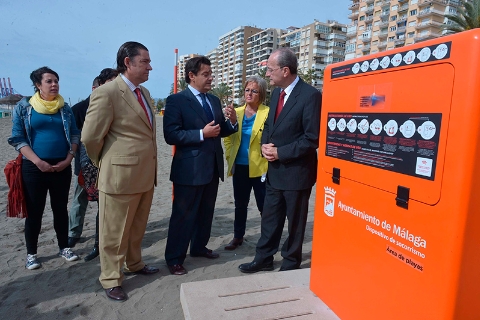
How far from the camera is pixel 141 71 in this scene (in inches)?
119

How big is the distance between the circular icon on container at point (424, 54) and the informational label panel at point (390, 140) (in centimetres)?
27

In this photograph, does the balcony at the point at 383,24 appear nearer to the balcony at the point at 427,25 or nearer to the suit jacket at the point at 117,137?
the balcony at the point at 427,25

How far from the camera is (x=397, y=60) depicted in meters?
1.71

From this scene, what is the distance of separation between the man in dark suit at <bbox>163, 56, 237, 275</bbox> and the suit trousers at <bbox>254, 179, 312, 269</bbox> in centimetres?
75

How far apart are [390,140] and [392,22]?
84364mm

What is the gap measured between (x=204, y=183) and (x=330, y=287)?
1.68 metres

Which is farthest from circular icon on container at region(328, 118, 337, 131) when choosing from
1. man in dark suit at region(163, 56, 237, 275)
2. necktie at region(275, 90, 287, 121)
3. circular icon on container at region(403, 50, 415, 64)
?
man in dark suit at region(163, 56, 237, 275)

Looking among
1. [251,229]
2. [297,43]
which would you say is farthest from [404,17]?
[251,229]

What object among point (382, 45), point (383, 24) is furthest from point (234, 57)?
point (382, 45)

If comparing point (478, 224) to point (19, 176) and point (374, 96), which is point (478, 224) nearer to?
point (374, 96)

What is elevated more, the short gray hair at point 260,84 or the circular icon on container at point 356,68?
the short gray hair at point 260,84

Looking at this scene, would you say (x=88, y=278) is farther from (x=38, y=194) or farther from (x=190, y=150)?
(x=190, y=150)

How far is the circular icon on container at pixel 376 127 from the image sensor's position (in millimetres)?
1815

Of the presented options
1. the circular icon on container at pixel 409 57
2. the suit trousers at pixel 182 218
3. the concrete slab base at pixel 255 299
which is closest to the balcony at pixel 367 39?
the suit trousers at pixel 182 218
